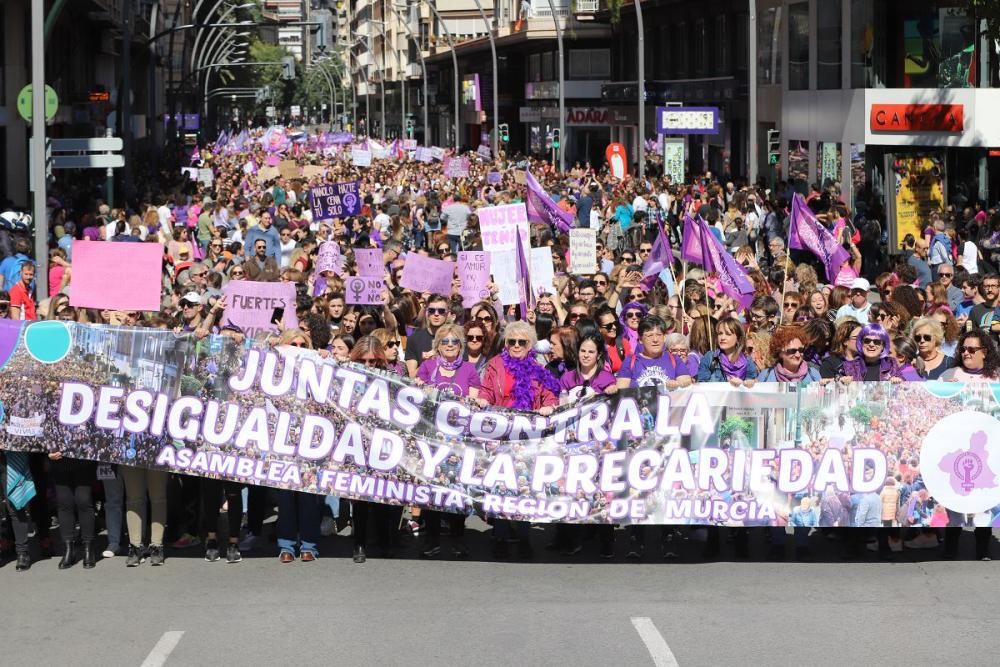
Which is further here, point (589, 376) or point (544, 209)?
point (544, 209)

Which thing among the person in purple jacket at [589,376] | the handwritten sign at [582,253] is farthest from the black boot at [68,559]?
the handwritten sign at [582,253]

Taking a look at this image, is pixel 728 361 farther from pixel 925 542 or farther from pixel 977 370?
pixel 925 542

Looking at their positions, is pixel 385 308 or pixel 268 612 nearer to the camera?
pixel 268 612

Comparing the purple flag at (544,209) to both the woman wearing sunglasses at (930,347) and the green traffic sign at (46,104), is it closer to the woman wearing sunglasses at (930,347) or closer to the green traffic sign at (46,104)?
the green traffic sign at (46,104)

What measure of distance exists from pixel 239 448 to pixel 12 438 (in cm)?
132

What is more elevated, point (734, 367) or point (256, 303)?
point (256, 303)

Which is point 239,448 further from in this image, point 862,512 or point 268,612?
point 862,512

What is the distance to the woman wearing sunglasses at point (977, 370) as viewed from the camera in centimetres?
1033

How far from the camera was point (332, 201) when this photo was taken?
26.0 metres

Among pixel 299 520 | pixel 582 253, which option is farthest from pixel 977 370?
pixel 582 253

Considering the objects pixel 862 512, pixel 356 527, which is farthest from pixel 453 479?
pixel 862 512

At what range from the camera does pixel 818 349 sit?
11594 millimetres

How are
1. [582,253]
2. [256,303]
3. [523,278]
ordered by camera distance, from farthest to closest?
[582,253]
[523,278]
[256,303]

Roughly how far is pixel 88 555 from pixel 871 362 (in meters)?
4.80
